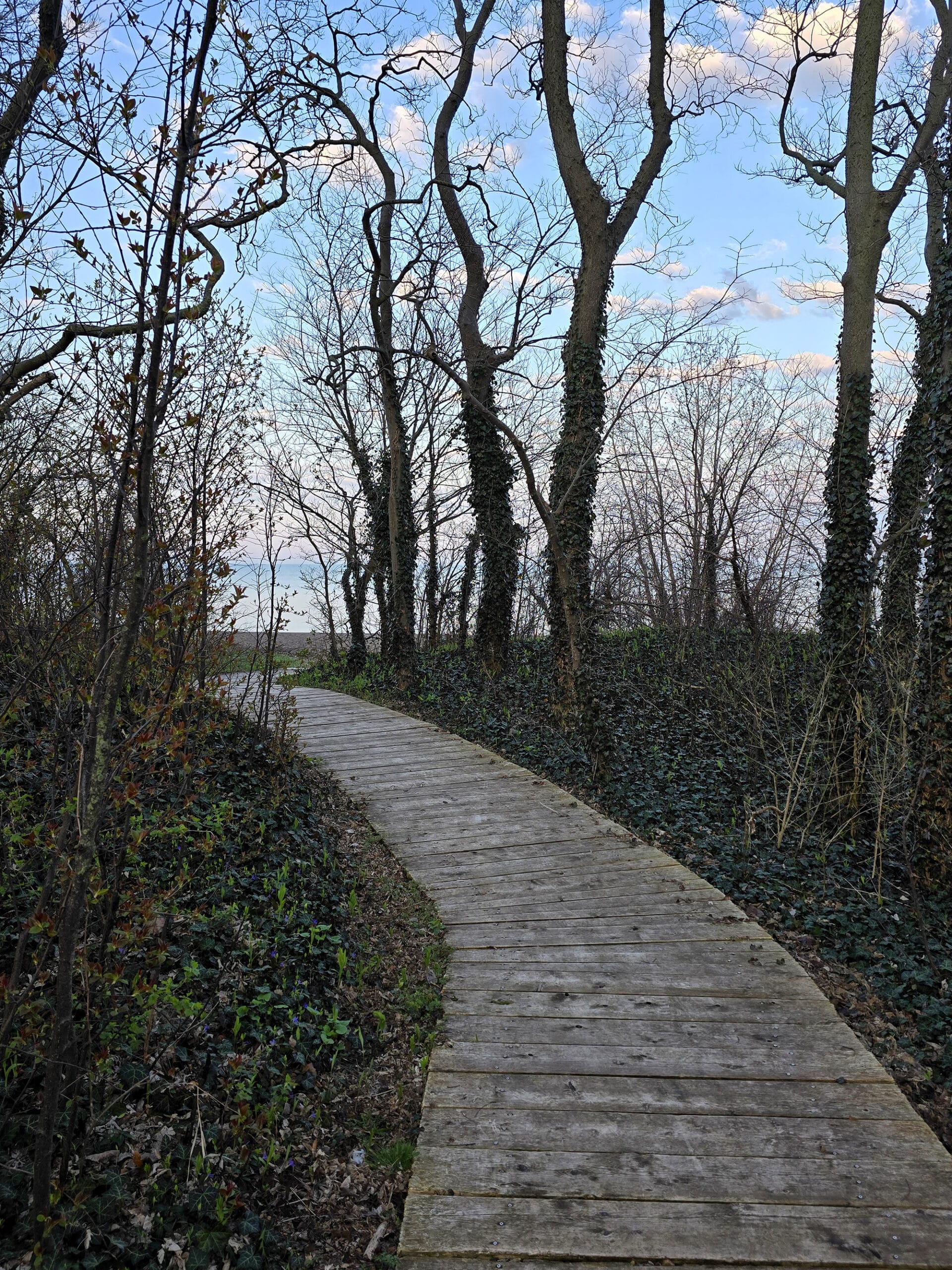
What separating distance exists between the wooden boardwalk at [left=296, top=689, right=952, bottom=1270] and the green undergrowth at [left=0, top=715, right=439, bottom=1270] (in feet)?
0.89

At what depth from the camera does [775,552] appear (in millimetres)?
12539

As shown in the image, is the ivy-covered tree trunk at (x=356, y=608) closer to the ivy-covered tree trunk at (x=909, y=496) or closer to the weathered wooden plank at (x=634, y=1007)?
the ivy-covered tree trunk at (x=909, y=496)

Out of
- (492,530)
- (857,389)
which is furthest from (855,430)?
(492,530)

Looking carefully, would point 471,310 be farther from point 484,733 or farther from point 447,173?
point 484,733

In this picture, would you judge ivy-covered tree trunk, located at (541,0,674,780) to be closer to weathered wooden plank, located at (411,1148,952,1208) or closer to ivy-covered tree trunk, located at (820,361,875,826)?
ivy-covered tree trunk, located at (820,361,875,826)

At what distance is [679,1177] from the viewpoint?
8.66ft

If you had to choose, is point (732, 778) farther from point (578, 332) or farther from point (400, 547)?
point (400, 547)

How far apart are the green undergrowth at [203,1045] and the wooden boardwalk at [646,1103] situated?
271 mm

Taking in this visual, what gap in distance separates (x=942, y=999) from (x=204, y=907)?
3609 millimetres

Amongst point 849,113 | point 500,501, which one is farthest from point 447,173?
point 849,113

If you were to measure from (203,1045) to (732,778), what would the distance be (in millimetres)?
5642

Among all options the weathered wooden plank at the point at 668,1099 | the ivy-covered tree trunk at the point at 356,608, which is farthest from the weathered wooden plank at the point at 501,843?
the ivy-covered tree trunk at the point at 356,608

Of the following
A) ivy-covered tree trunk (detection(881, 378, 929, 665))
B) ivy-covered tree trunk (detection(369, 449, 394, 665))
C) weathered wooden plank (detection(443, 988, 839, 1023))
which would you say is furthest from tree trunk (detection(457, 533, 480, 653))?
weathered wooden plank (detection(443, 988, 839, 1023))

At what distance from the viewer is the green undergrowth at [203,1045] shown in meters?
2.39
